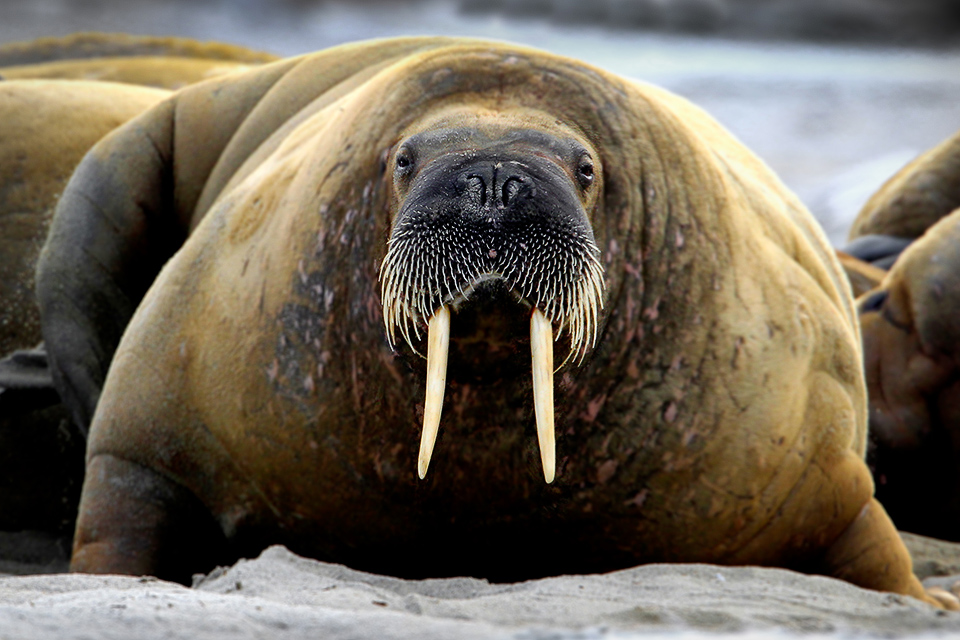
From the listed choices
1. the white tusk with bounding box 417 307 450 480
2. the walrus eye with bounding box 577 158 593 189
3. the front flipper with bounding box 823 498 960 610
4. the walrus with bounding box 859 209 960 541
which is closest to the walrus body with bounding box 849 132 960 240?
the walrus with bounding box 859 209 960 541

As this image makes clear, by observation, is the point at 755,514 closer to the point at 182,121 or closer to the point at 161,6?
the point at 182,121

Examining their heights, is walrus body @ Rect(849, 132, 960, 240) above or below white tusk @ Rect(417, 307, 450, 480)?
below

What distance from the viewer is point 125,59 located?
27.5ft

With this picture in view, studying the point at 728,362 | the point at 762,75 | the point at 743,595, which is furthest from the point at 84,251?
the point at 762,75

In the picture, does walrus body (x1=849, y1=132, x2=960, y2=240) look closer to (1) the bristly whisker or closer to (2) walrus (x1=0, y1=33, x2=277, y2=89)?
(2) walrus (x1=0, y1=33, x2=277, y2=89)

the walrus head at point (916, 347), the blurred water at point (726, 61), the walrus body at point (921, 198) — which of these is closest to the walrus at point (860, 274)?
the walrus head at point (916, 347)

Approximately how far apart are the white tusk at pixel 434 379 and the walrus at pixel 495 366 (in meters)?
0.02

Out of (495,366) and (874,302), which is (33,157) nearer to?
(495,366)

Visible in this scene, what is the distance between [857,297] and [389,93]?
10.5 feet

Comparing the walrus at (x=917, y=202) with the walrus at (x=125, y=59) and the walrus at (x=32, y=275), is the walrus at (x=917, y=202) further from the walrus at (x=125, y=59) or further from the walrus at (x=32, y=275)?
the walrus at (x=32, y=275)

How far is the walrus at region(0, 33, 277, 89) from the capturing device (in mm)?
7777

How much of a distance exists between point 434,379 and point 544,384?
0.77ft

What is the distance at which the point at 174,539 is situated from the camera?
3869mm

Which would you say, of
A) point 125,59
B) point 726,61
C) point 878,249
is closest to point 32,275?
point 125,59
